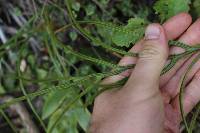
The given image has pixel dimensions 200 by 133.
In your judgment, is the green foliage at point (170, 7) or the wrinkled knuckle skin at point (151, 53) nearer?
the wrinkled knuckle skin at point (151, 53)

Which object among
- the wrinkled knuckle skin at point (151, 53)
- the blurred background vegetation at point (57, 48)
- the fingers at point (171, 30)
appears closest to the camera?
the wrinkled knuckle skin at point (151, 53)

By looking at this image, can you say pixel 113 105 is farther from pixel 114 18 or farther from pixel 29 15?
pixel 29 15

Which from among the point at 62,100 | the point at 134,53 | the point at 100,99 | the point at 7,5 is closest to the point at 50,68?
the point at 62,100

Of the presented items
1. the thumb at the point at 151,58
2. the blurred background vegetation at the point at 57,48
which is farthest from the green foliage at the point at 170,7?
the thumb at the point at 151,58

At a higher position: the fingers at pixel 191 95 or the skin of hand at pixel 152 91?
the skin of hand at pixel 152 91

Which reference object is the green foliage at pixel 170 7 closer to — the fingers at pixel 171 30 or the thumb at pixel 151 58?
the fingers at pixel 171 30

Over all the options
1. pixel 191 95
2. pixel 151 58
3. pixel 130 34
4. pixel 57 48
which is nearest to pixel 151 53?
pixel 151 58

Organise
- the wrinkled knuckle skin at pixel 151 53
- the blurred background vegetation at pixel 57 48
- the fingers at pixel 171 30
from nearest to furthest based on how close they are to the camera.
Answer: the wrinkled knuckle skin at pixel 151 53 → the fingers at pixel 171 30 → the blurred background vegetation at pixel 57 48

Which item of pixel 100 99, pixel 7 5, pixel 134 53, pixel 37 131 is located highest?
pixel 7 5
